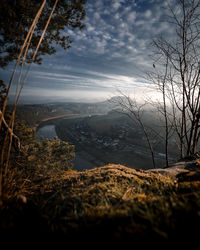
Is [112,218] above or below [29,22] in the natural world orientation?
below

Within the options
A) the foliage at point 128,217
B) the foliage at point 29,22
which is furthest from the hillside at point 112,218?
the foliage at point 29,22

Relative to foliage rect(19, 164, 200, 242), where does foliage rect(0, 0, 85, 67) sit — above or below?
above

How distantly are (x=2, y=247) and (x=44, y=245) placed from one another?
0.39 m

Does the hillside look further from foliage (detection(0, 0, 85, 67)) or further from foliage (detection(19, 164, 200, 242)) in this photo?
foliage (detection(0, 0, 85, 67))

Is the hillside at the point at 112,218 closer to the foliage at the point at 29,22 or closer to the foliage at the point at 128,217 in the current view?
the foliage at the point at 128,217

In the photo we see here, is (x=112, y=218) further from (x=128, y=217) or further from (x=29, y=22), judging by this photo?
(x=29, y=22)

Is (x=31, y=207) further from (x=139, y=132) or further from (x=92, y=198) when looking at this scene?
(x=139, y=132)

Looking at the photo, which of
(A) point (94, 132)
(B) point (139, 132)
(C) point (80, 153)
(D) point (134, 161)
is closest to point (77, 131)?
(A) point (94, 132)

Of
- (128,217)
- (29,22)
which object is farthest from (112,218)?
(29,22)

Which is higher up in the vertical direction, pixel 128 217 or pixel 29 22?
pixel 29 22

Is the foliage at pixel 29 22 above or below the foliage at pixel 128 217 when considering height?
above

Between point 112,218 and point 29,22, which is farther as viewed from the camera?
point 29,22

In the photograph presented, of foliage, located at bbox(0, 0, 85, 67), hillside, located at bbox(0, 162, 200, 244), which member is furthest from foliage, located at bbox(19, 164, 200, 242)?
foliage, located at bbox(0, 0, 85, 67)

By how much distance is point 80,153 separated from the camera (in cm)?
6334
